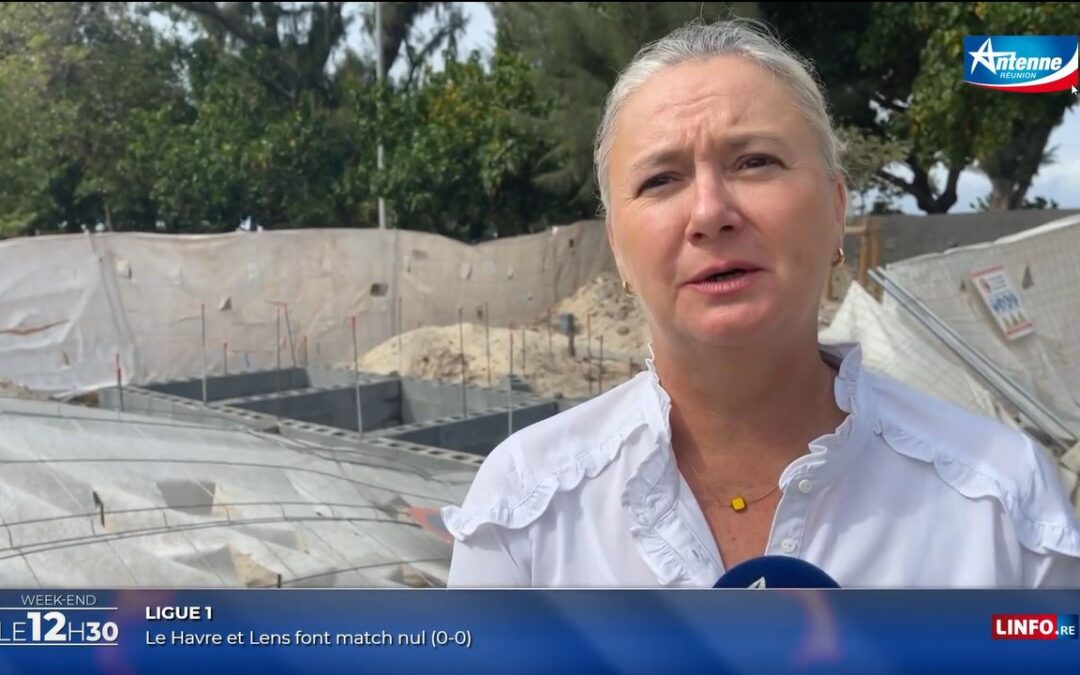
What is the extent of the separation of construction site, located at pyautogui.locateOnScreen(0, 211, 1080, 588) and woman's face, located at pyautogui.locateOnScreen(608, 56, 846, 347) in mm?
580

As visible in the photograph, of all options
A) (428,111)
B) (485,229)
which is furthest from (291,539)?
(428,111)

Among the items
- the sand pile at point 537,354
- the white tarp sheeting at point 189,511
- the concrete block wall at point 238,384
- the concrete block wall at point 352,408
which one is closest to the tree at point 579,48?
the white tarp sheeting at point 189,511

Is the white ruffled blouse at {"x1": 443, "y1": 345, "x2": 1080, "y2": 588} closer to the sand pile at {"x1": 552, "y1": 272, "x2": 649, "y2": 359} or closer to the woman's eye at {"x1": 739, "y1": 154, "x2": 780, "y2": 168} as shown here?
the woman's eye at {"x1": 739, "y1": 154, "x2": 780, "y2": 168}

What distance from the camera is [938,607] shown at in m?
1.19

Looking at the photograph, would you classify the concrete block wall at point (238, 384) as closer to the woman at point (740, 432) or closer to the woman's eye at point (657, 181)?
the woman at point (740, 432)

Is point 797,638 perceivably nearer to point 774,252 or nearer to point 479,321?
point 774,252

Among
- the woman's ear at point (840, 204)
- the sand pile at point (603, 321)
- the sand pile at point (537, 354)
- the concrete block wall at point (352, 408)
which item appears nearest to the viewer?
the woman's ear at point (840, 204)

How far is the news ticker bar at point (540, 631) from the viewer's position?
119 centimetres

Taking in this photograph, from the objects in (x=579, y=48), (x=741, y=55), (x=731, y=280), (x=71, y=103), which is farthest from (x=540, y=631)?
(x=71, y=103)

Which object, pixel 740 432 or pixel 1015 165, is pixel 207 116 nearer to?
pixel 1015 165

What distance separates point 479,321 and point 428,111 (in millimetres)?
4062

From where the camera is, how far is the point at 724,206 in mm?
A: 1177

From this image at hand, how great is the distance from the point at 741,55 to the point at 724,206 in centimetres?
20

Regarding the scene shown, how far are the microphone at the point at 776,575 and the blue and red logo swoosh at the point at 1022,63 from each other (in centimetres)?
109
